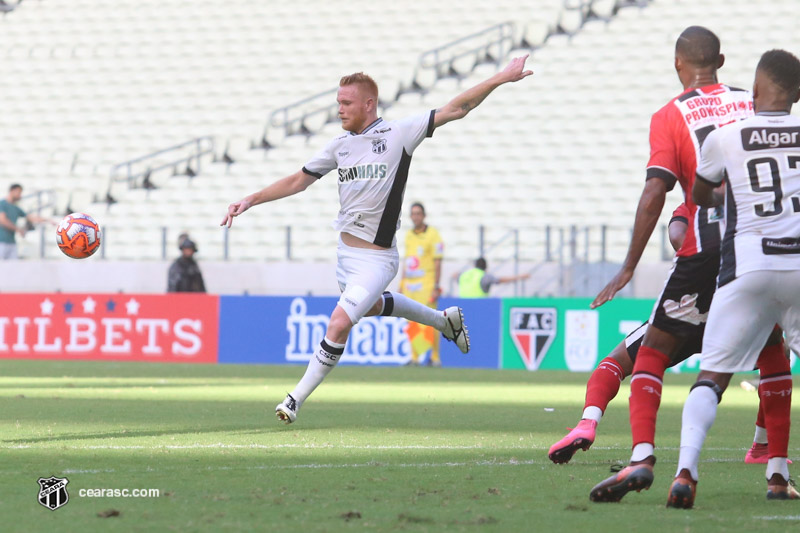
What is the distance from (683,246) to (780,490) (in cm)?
116

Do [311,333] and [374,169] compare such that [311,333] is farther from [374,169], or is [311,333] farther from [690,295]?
[690,295]

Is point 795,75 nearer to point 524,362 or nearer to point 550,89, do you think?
point 524,362

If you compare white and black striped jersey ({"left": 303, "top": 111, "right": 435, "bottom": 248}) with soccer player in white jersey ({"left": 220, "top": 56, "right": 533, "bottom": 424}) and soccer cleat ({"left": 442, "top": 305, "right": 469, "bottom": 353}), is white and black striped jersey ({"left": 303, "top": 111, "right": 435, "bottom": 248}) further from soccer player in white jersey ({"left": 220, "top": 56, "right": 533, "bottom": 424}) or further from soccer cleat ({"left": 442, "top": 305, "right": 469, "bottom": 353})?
soccer cleat ({"left": 442, "top": 305, "right": 469, "bottom": 353})

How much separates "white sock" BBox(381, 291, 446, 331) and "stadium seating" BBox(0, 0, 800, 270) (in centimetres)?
1168

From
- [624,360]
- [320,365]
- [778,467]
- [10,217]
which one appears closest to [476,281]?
[10,217]

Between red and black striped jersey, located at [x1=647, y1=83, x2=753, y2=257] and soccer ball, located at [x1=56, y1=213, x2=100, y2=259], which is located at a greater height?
red and black striped jersey, located at [x1=647, y1=83, x2=753, y2=257]

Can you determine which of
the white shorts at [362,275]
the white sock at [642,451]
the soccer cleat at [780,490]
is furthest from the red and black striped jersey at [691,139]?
the white shorts at [362,275]

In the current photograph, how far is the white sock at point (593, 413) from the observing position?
659 cm

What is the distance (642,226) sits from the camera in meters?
5.77

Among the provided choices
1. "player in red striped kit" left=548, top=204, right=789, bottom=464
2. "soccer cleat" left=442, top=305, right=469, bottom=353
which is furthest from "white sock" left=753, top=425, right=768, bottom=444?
"soccer cleat" left=442, top=305, right=469, bottom=353

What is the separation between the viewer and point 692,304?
5.80 metres

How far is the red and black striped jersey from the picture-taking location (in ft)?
19.1

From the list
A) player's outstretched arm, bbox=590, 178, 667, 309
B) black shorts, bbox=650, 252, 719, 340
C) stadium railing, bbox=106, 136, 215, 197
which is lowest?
black shorts, bbox=650, 252, 719, 340

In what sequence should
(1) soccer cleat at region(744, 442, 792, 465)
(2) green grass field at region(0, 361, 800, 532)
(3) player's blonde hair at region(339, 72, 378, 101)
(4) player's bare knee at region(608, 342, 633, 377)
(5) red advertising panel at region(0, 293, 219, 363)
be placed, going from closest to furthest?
(2) green grass field at region(0, 361, 800, 532), (4) player's bare knee at region(608, 342, 633, 377), (1) soccer cleat at region(744, 442, 792, 465), (3) player's blonde hair at region(339, 72, 378, 101), (5) red advertising panel at region(0, 293, 219, 363)
